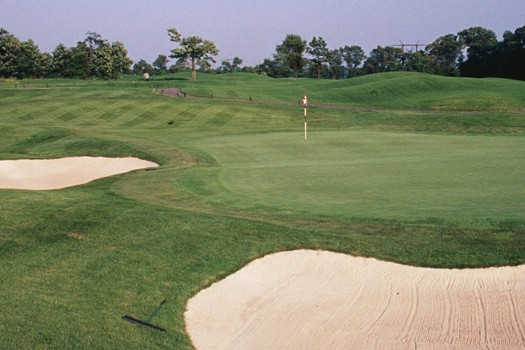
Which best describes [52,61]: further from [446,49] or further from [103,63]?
[446,49]

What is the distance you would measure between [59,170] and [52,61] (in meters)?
83.2

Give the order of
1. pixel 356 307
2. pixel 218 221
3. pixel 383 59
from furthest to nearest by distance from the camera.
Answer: pixel 383 59 < pixel 218 221 < pixel 356 307

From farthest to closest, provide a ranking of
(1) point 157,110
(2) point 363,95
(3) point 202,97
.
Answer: (2) point 363,95
(3) point 202,97
(1) point 157,110

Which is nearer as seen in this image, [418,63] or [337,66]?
[418,63]

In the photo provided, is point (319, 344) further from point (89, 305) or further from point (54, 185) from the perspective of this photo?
point (54, 185)

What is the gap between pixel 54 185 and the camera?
1861cm

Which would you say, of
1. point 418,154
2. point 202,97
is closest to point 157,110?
point 202,97

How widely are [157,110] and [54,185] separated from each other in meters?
23.5

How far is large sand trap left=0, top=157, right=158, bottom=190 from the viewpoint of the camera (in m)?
18.8

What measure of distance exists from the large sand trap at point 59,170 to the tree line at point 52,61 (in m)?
77.0

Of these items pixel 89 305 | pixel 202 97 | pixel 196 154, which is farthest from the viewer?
pixel 202 97

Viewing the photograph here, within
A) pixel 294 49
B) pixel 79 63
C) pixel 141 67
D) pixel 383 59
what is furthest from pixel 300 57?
pixel 141 67

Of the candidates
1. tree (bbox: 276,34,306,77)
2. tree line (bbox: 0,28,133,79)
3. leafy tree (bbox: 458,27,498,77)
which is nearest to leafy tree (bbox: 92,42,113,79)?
tree line (bbox: 0,28,133,79)

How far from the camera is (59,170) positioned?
20312 mm
